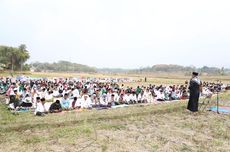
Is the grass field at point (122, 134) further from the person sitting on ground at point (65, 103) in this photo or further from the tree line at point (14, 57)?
the tree line at point (14, 57)

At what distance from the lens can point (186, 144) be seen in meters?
6.96

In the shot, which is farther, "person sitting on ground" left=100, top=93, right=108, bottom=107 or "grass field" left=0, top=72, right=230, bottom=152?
"person sitting on ground" left=100, top=93, right=108, bottom=107

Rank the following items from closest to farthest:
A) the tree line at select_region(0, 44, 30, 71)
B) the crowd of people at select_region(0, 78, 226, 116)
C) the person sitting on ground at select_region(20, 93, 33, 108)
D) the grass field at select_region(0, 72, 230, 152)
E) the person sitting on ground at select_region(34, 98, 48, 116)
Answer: the grass field at select_region(0, 72, 230, 152)
the person sitting on ground at select_region(34, 98, 48, 116)
the crowd of people at select_region(0, 78, 226, 116)
the person sitting on ground at select_region(20, 93, 33, 108)
the tree line at select_region(0, 44, 30, 71)

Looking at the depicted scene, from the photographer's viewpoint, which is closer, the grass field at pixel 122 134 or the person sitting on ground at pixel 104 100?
the grass field at pixel 122 134

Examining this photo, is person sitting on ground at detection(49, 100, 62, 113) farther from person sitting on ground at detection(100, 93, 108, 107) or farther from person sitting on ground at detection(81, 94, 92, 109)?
person sitting on ground at detection(100, 93, 108, 107)

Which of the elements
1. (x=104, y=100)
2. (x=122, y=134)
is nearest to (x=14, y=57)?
(x=104, y=100)

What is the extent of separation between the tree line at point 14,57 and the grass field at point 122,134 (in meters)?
55.3

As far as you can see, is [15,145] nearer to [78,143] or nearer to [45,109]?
[78,143]

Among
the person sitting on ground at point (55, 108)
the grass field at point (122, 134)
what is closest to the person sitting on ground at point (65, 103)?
the person sitting on ground at point (55, 108)

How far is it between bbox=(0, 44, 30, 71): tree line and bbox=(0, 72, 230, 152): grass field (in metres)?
55.3

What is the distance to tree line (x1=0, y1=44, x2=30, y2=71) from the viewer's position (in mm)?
62656

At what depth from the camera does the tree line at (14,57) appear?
206 feet

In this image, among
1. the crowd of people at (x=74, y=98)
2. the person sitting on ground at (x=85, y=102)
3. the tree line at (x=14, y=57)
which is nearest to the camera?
the crowd of people at (x=74, y=98)

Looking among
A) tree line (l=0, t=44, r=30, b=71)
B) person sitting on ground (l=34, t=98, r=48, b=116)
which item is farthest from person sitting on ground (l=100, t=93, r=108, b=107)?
tree line (l=0, t=44, r=30, b=71)
